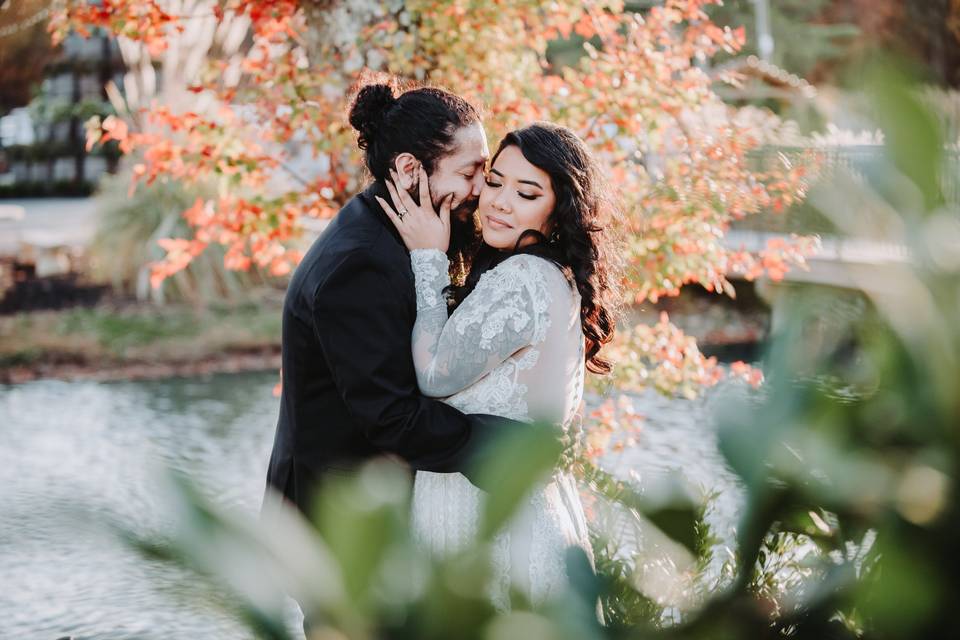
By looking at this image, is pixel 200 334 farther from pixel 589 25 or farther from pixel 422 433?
pixel 422 433

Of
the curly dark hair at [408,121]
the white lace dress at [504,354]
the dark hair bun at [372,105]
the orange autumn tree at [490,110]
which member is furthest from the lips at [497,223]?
the orange autumn tree at [490,110]

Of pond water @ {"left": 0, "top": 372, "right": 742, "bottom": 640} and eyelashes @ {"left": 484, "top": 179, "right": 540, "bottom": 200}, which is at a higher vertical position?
eyelashes @ {"left": 484, "top": 179, "right": 540, "bottom": 200}

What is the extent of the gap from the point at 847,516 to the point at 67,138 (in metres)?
29.6

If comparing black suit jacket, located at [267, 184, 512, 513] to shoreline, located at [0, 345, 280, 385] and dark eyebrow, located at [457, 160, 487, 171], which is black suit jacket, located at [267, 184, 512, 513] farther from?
shoreline, located at [0, 345, 280, 385]

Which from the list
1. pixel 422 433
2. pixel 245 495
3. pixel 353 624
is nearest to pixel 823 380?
pixel 353 624

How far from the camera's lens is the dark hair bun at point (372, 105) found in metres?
2.72

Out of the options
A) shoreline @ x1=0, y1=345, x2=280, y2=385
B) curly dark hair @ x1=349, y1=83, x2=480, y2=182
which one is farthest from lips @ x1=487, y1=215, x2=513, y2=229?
shoreline @ x1=0, y1=345, x2=280, y2=385

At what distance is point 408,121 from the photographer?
104 inches

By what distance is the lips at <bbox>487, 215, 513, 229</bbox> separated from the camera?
8.49 feet

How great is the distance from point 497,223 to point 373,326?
1.36ft

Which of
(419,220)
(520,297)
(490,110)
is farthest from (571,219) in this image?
(490,110)

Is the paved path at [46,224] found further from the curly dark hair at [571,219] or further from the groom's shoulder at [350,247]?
the curly dark hair at [571,219]

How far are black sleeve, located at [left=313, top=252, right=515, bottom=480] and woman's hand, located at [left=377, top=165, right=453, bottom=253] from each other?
0.50 feet

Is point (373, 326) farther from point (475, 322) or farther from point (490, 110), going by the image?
point (490, 110)
